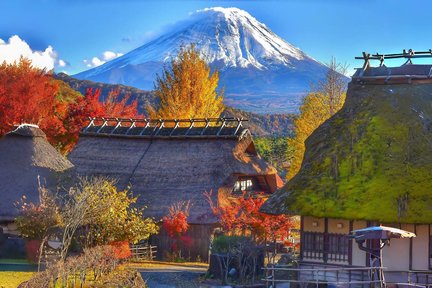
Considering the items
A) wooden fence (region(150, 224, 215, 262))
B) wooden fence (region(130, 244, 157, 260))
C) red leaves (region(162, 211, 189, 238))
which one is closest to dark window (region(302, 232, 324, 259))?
red leaves (region(162, 211, 189, 238))

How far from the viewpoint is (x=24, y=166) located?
113ft

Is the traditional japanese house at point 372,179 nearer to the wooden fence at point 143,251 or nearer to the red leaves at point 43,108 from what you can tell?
the wooden fence at point 143,251

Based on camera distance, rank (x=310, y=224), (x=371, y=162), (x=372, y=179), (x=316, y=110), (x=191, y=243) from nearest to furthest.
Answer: (x=372, y=179), (x=371, y=162), (x=310, y=224), (x=191, y=243), (x=316, y=110)

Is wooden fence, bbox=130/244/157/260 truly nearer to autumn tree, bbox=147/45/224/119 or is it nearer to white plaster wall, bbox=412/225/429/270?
white plaster wall, bbox=412/225/429/270

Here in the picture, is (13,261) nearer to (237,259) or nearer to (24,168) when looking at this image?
(24,168)

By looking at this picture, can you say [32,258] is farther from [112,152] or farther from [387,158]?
[387,158]

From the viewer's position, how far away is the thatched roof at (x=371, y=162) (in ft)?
72.5

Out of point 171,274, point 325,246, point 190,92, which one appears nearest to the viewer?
point 325,246

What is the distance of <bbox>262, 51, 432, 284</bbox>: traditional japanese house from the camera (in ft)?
72.3

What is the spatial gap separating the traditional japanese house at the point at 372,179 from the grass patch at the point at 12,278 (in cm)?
836

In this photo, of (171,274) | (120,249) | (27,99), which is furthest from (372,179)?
(27,99)

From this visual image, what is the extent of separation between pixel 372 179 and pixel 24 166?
18.4 meters

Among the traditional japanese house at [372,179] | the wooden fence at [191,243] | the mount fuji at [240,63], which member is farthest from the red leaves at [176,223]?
the mount fuji at [240,63]

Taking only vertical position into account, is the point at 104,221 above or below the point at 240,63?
below
